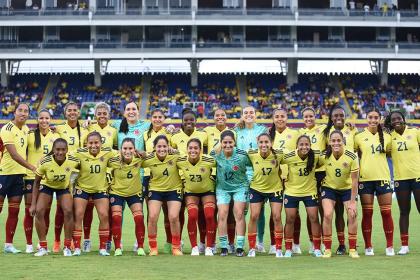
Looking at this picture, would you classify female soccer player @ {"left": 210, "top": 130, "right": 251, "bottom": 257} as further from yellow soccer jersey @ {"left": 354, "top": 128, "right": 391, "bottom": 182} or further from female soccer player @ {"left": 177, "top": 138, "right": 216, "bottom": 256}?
yellow soccer jersey @ {"left": 354, "top": 128, "right": 391, "bottom": 182}

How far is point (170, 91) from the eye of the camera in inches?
2073

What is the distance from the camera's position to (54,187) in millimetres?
13234

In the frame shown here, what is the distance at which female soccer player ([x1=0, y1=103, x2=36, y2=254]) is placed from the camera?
537 inches

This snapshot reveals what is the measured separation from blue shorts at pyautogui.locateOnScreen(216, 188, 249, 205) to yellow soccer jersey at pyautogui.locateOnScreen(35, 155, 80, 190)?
2.22m

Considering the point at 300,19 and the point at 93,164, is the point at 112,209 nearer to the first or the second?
the point at 93,164

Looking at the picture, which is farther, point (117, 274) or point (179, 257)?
point (179, 257)

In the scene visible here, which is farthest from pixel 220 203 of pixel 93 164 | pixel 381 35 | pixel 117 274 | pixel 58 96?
pixel 381 35

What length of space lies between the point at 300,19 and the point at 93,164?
132ft

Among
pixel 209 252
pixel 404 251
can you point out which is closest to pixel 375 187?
pixel 404 251

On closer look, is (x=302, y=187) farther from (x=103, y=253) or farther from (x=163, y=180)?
(x=103, y=253)

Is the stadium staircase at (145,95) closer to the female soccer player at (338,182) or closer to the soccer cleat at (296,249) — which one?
the soccer cleat at (296,249)

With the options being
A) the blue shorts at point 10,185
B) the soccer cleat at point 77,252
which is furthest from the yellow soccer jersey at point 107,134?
the soccer cleat at point 77,252

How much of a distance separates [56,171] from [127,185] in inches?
44.4

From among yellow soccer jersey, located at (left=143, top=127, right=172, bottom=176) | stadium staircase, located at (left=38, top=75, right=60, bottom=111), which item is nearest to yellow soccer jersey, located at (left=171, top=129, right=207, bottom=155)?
yellow soccer jersey, located at (left=143, top=127, right=172, bottom=176)
